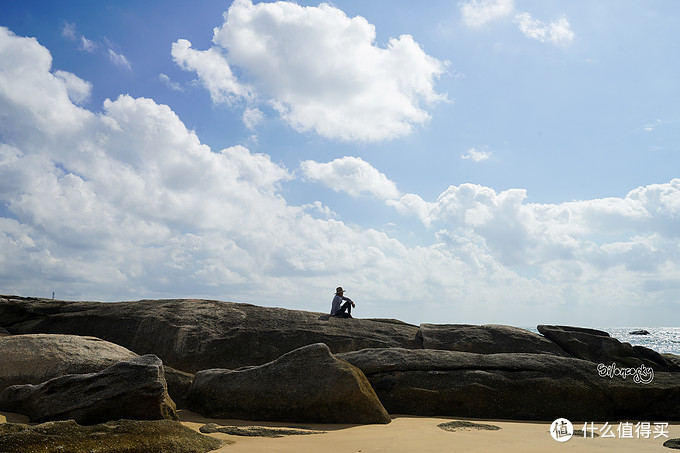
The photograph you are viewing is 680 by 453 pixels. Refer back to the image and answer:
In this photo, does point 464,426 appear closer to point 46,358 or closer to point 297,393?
point 297,393

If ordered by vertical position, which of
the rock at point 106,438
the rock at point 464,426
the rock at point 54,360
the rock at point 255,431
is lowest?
the rock at point 255,431

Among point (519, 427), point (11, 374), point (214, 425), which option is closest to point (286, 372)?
point (214, 425)

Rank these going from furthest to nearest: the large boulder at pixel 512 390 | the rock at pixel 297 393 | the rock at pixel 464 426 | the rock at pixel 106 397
A: the large boulder at pixel 512 390, the rock at pixel 297 393, the rock at pixel 464 426, the rock at pixel 106 397

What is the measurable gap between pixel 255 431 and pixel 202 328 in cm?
627

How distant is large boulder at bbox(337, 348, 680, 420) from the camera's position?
8906 mm

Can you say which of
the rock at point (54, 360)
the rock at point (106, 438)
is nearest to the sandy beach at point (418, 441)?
the rock at point (106, 438)

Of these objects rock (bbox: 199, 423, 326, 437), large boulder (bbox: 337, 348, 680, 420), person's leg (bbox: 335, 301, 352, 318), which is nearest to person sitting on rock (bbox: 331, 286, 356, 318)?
person's leg (bbox: 335, 301, 352, 318)

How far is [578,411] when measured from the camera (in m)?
8.98

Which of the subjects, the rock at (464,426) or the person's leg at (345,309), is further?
the person's leg at (345,309)

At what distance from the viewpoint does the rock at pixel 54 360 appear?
8.44 metres

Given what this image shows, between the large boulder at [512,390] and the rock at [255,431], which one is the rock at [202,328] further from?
the rock at [255,431]

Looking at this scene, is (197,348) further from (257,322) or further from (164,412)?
(164,412)

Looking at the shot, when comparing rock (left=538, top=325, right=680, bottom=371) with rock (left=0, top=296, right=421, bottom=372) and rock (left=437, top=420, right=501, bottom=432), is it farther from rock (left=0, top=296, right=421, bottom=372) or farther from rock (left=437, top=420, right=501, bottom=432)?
rock (left=437, top=420, right=501, bottom=432)

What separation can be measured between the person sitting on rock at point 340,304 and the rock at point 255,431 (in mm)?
7420
